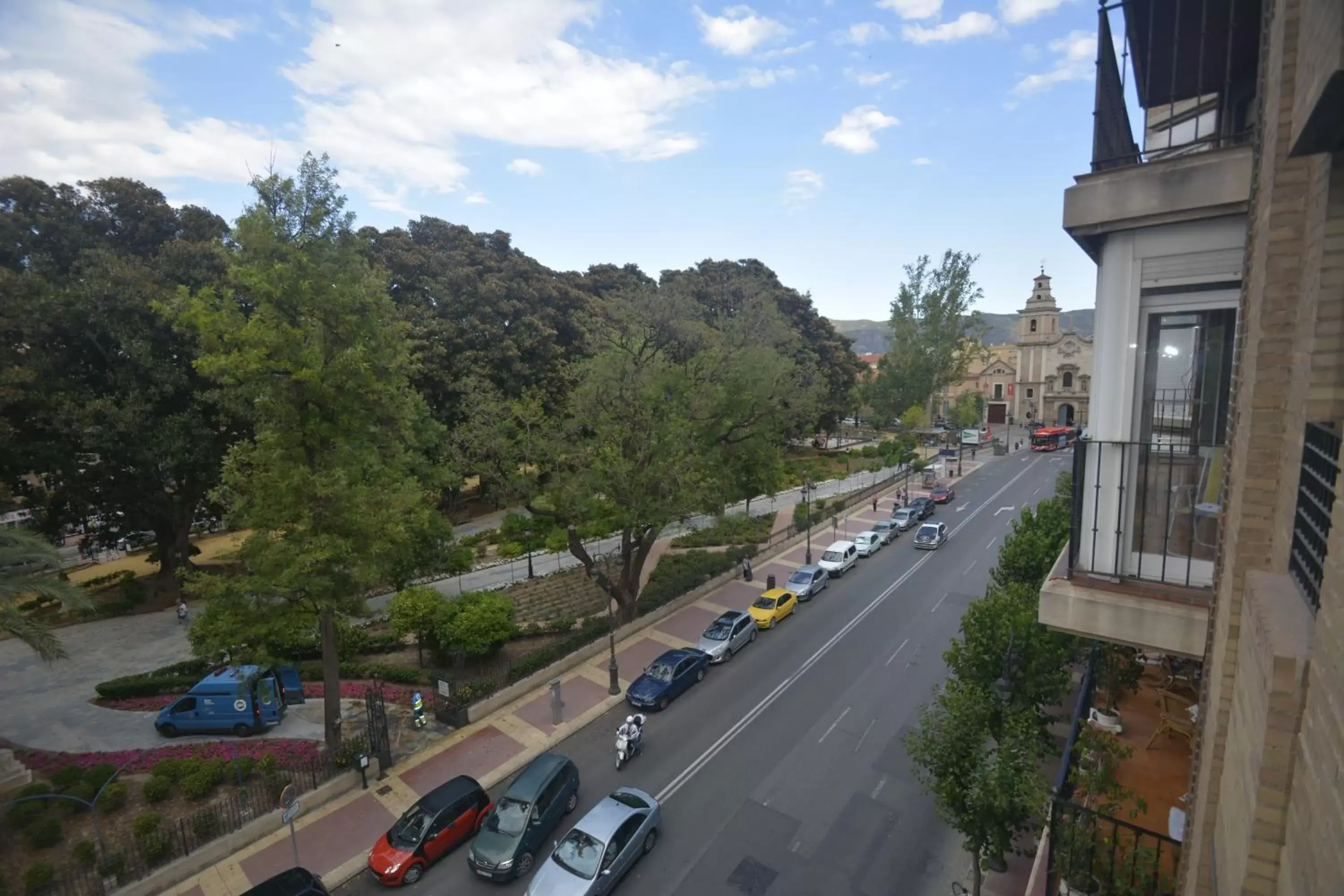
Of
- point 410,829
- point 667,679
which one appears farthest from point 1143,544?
point 667,679

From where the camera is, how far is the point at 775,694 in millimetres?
17406

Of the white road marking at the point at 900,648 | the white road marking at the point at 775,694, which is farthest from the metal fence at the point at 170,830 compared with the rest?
the white road marking at the point at 900,648

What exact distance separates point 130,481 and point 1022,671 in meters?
29.2

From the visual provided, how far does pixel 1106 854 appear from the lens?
25.4 feet

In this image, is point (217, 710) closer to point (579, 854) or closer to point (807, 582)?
point (579, 854)

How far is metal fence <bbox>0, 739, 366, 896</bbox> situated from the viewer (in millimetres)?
10445

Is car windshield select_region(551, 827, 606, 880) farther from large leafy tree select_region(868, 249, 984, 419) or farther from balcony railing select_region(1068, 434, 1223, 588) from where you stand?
large leafy tree select_region(868, 249, 984, 419)

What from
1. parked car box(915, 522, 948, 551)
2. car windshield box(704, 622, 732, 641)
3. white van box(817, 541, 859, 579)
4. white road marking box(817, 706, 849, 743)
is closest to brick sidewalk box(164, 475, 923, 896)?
car windshield box(704, 622, 732, 641)

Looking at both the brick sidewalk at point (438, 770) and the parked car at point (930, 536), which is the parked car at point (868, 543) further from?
the brick sidewalk at point (438, 770)

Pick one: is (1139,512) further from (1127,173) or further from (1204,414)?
(1127,173)

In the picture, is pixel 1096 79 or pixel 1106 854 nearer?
pixel 1096 79

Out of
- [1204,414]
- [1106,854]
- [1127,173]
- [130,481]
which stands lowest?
[1106,854]

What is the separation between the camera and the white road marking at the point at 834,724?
15137 millimetres

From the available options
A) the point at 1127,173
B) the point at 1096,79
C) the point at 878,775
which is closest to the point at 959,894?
the point at 878,775
